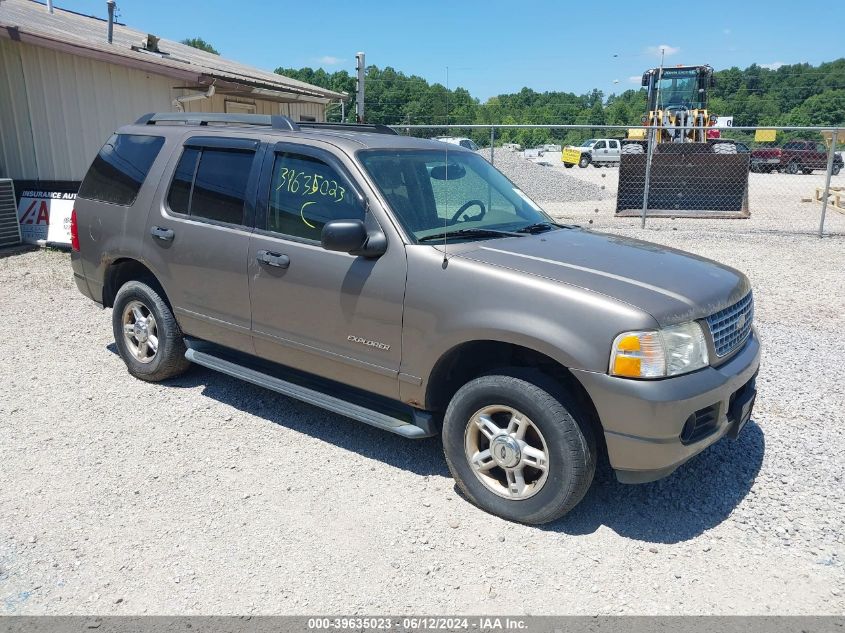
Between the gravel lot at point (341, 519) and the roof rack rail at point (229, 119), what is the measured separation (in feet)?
6.69

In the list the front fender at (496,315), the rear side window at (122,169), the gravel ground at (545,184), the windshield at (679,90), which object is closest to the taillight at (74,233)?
the rear side window at (122,169)

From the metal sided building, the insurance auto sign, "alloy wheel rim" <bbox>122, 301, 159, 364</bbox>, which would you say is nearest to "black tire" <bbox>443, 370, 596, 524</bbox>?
"alloy wheel rim" <bbox>122, 301, 159, 364</bbox>

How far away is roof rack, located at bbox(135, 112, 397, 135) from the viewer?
464 centimetres

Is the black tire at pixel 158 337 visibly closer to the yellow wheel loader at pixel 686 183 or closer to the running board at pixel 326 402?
the running board at pixel 326 402

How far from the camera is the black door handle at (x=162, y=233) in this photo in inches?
188

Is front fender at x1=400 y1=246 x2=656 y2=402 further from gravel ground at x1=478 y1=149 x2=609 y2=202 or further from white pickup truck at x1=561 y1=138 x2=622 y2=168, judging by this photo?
white pickup truck at x1=561 y1=138 x2=622 y2=168

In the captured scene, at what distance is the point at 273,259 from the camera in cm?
417

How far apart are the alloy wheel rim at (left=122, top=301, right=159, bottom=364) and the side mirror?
222 cm

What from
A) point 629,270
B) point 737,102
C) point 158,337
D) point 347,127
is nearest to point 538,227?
point 629,270

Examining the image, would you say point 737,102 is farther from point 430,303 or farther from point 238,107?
point 430,303

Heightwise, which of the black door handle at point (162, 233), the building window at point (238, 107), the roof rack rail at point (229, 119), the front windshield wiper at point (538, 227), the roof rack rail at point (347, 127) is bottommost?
the black door handle at point (162, 233)

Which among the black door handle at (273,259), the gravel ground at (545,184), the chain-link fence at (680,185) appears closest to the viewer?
the black door handle at (273,259)

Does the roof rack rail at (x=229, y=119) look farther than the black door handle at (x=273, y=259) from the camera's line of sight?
Yes

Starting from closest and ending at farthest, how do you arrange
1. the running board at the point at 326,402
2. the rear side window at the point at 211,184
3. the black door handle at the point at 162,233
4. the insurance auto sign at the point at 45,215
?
the running board at the point at 326,402 < the rear side window at the point at 211,184 < the black door handle at the point at 162,233 < the insurance auto sign at the point at 45,215
